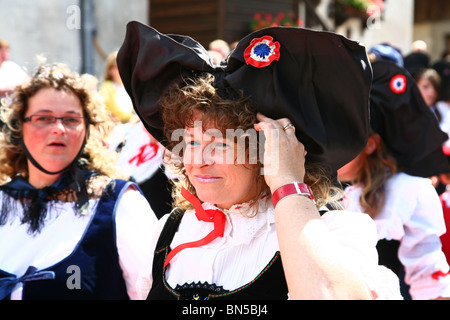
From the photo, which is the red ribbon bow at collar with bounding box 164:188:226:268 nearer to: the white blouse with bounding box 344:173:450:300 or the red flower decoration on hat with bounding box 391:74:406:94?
the white blouse with bounding box 344:173:450:300

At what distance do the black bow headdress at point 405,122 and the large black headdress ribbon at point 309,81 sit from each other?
1.32 m

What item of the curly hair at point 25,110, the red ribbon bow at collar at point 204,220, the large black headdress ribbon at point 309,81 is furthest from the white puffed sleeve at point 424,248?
the curly hair at point 25,110

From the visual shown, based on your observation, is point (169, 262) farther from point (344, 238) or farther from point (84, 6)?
point (84, 6)

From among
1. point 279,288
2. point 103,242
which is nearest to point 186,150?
point 279,288

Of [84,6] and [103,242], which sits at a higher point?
[84,6]

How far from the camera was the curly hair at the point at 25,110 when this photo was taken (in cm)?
284

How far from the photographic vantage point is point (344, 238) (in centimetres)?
164

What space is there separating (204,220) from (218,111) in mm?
388

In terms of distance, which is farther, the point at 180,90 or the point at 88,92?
the point at 88,92

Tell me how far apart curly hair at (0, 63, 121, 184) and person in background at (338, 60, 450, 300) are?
128cm

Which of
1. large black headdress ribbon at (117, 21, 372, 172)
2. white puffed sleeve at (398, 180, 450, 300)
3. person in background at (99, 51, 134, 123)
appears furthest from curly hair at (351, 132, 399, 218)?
person in background at (99, 51, 134, 123)

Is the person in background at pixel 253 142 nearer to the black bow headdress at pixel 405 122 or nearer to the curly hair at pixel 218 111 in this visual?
the curly hair at pixel 218 111

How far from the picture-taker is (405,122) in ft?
10.0
